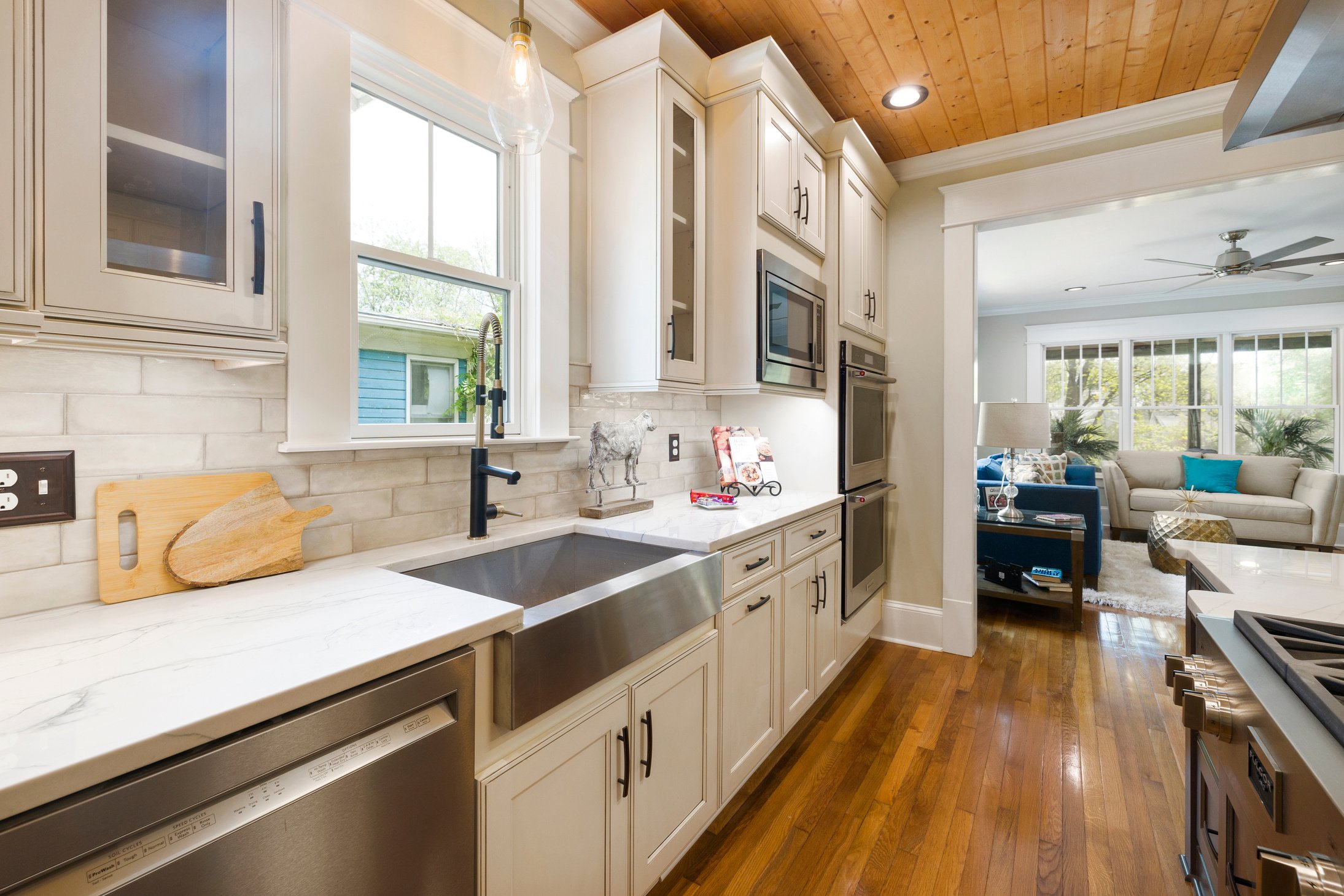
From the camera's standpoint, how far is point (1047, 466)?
227 inches

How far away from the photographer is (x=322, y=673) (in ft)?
2.56

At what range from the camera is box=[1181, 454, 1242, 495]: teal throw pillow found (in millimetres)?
5863

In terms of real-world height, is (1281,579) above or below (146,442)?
below

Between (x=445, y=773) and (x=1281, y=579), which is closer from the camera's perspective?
(x=445, y=773)

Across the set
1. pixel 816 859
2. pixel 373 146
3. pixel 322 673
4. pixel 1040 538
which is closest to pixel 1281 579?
pixel 816 859

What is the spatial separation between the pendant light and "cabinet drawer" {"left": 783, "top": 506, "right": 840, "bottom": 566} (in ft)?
4.77

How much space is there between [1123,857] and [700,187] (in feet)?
8.26

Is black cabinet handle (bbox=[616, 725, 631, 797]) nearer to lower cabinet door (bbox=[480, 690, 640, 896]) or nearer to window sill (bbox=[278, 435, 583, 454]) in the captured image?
lower cabinet door (bbox=[480, 690, 640, 896])

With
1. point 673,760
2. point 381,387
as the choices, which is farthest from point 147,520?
point 673,760

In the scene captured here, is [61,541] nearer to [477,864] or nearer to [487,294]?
[477,864]

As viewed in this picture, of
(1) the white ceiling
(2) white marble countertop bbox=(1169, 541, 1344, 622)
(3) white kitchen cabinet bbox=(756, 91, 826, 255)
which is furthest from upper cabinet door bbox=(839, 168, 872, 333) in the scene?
(2) white marble countertop bbox=(1169, 541, 1344, 622)

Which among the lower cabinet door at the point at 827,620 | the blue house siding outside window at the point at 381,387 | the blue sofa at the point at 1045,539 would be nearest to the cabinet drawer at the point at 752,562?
the lower cabinet door at the point at 827,620

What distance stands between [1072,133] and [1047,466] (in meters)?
3.75

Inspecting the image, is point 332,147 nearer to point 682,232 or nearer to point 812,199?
point 682,232
